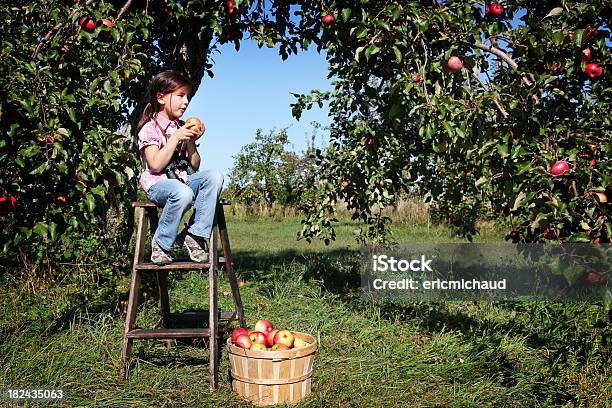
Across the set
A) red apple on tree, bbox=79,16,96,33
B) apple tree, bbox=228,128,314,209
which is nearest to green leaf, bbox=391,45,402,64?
red apple on tree, bbox=79,16,96,33

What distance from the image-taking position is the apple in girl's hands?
300cm

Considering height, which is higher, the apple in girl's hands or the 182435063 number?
the apple in girl's hands

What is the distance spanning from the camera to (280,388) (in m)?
2.69

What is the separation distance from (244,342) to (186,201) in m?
0.72

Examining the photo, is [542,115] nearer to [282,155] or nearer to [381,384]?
[381,384]

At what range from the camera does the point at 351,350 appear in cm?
345

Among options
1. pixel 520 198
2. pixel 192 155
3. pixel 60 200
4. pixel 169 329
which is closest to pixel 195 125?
pixel 192 155

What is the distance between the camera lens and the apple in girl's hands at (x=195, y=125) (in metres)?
3.00

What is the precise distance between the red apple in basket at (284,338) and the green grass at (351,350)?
0.88 feet

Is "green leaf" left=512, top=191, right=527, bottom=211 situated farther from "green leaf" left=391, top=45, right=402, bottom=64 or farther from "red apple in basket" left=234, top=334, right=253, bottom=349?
"red apple in basket" left=234, top=334, right=253, bottom=349

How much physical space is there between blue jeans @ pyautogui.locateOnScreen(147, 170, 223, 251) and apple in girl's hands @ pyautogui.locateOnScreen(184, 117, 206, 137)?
0.20 m

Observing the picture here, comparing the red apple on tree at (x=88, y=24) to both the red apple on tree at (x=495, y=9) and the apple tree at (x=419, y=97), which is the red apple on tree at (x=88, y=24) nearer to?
the apple tree at (x=419, y=97)

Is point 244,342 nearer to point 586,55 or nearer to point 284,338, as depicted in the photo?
point 284,338

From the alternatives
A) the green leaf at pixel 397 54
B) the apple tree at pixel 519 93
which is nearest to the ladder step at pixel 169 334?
the apple tree at pixel 519 93
